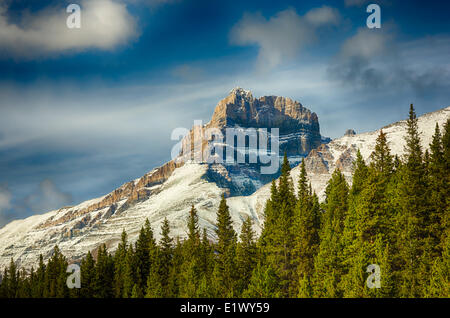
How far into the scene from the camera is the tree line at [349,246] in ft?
166

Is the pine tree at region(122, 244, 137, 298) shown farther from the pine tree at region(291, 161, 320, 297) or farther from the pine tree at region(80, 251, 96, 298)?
the pine tree at region(291, 161, 320, 297)

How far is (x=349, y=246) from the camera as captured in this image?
5422cm

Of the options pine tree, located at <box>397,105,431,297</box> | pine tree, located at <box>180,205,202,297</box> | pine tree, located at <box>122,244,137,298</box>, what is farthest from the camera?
pine tree, located at <box>122,244,137,298</box>

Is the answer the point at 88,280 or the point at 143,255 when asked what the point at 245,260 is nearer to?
the point at 143,255

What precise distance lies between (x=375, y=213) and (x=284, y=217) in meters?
20.8

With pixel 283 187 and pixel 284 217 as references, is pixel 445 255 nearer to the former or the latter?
pixel 284 217

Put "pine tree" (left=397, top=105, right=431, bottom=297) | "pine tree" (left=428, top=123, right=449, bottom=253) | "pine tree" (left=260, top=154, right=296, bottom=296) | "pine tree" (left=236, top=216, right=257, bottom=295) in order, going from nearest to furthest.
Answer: "pine tree" (left=397, top=105, right=431, bottom=297), "pine tree" (left=428, top=123, right=449, bottom=253), "pine tree" (left=260, top=154, right=296, bottom=296), "pine tree" (left=236, top=216, right=257, bottom=295)

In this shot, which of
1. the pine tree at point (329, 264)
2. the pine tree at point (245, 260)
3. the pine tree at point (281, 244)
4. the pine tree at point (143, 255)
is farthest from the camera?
the pine tree at point (143, 255)

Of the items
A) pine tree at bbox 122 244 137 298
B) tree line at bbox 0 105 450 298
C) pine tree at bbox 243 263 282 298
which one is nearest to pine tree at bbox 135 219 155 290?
pine tree at bbox 122 244 137 298

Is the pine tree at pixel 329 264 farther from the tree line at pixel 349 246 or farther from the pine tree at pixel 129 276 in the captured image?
the pine tree at pixel 129 276

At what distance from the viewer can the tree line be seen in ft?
166

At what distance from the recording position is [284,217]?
243ft

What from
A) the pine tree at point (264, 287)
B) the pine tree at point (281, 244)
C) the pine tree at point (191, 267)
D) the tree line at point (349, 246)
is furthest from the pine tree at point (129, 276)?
the pine tree at point (264, 287)
